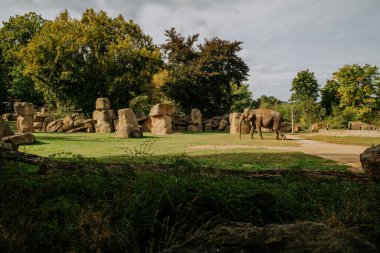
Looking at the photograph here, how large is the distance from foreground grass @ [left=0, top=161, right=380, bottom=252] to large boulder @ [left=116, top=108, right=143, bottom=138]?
11935mm

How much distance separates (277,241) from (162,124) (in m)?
20.1

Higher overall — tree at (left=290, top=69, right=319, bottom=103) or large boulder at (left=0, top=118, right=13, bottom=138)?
tree at (left=290, top=69, right=319, bottom=103)

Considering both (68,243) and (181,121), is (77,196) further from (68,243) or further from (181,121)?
(181,121)

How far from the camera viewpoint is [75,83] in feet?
87.1

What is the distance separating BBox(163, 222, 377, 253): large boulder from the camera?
5.96 ft

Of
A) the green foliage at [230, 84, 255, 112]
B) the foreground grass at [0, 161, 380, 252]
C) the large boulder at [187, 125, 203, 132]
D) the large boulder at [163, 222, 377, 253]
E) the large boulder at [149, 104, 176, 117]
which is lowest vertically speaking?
the foreground grass at [0, 161, 380, 252]

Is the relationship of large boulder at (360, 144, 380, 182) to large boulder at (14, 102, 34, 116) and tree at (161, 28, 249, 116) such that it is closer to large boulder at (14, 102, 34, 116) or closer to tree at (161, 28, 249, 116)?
large boulder at (14, 102, 34, 116)

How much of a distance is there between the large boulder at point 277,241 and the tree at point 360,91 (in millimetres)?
40674

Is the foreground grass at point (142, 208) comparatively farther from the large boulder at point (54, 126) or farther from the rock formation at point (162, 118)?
the large boulder at point (54, 126)

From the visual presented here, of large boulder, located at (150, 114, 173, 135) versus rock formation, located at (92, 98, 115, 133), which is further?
rock formation, located at (92, 98, 115, 133)

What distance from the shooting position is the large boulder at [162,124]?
21673 mm

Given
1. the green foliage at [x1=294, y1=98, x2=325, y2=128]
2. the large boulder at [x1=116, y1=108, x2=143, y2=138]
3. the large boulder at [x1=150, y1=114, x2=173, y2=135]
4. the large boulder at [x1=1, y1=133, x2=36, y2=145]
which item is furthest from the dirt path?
the green foliage at [x1=294, y1=98, x2=325, y2=128]

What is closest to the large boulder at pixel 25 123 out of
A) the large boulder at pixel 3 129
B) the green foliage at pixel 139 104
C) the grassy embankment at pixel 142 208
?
the large boulder at pixel 3 129

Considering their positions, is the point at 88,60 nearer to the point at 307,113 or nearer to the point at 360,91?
the point at 307,113
